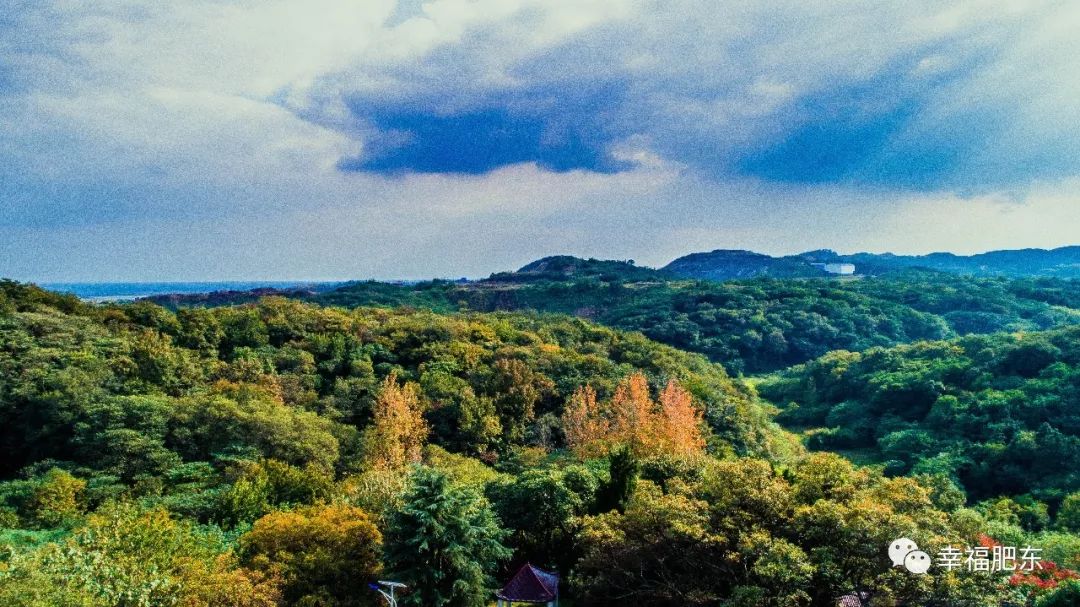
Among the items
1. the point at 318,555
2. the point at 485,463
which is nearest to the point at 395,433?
the point at 485,463

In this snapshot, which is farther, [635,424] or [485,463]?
[485,463]

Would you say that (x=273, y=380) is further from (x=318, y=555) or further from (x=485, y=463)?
(x=318, y=555)

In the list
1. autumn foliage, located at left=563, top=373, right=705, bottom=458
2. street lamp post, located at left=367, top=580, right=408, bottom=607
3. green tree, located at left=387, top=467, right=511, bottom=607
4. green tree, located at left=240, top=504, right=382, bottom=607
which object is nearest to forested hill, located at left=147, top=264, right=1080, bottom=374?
autumn foliage, located at left=563, top=373, right=705, bottom=458

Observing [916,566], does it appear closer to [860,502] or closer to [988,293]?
[860,502]

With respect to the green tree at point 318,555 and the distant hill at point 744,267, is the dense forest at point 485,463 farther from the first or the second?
the distant hill at point 744,267

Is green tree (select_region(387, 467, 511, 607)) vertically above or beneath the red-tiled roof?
above

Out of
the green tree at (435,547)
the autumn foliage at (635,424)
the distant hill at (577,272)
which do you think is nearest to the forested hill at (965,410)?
the autumn foliage at (635,424)

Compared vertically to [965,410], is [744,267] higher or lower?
higher

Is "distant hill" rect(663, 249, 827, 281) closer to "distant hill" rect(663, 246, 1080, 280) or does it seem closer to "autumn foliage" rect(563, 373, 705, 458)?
"distant hill" rect(663, 246, 1080, 280)
